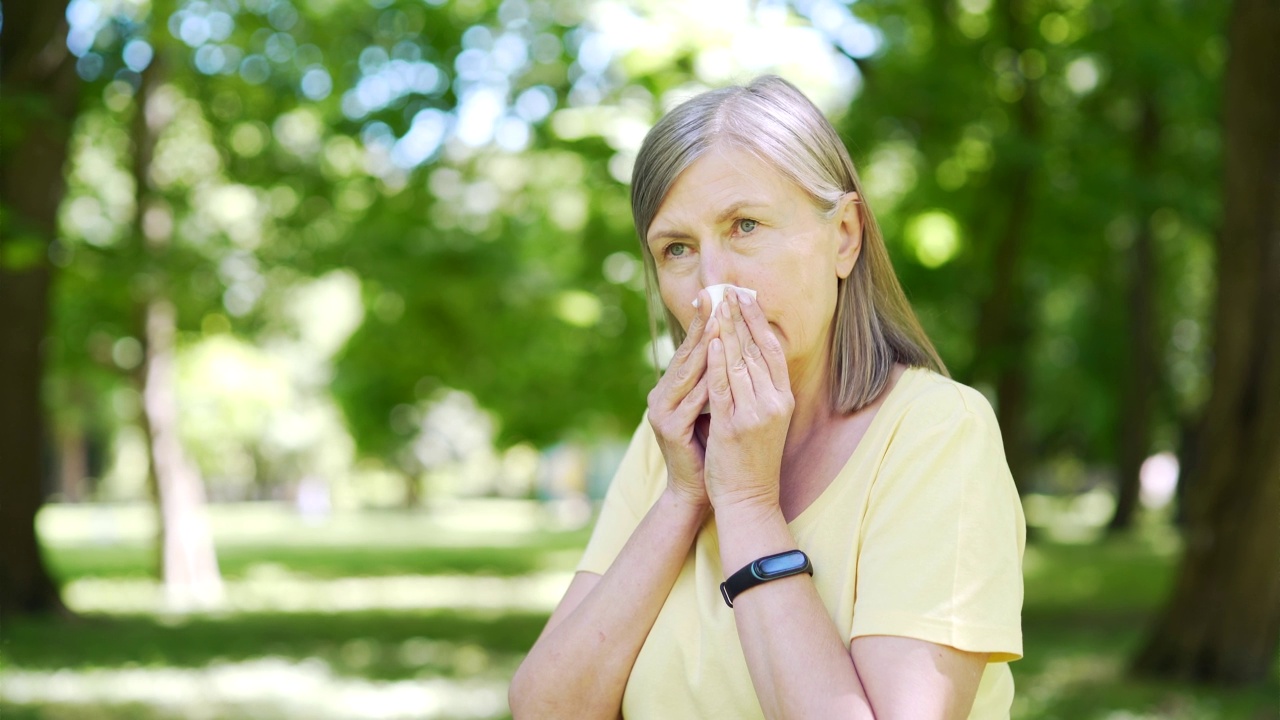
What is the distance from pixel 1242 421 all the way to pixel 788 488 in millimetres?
8153

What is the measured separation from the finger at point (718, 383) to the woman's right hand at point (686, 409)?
0.07ft

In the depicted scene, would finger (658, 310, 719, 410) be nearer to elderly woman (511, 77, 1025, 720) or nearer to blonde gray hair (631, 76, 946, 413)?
elderly woman (511, 77, 1025, 720)

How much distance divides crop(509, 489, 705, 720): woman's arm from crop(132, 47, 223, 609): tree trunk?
1456 centimetres

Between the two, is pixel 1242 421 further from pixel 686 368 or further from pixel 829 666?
pixel 829 666

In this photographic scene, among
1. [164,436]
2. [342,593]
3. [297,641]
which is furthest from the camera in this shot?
[342,593]

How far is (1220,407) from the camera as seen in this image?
9.39m

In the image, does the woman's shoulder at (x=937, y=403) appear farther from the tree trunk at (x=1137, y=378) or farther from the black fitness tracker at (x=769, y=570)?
the tree trunk at (x=1137, y=378)

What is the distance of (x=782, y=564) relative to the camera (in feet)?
6.35

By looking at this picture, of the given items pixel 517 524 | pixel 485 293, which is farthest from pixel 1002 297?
pixel 517 524

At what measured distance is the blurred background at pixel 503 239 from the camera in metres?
9.33

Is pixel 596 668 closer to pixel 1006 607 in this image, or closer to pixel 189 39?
pixel 1006 607

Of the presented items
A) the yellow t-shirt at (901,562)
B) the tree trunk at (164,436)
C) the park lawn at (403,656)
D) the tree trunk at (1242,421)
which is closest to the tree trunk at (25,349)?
the park lawn at (403,656)

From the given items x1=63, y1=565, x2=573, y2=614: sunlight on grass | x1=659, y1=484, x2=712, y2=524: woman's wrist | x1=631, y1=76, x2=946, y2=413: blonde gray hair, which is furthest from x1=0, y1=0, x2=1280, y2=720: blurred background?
x1=659, y1=484, x2=712, y2=524: woman's wrist

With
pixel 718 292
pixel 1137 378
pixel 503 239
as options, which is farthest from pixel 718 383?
pixel 1137 378
